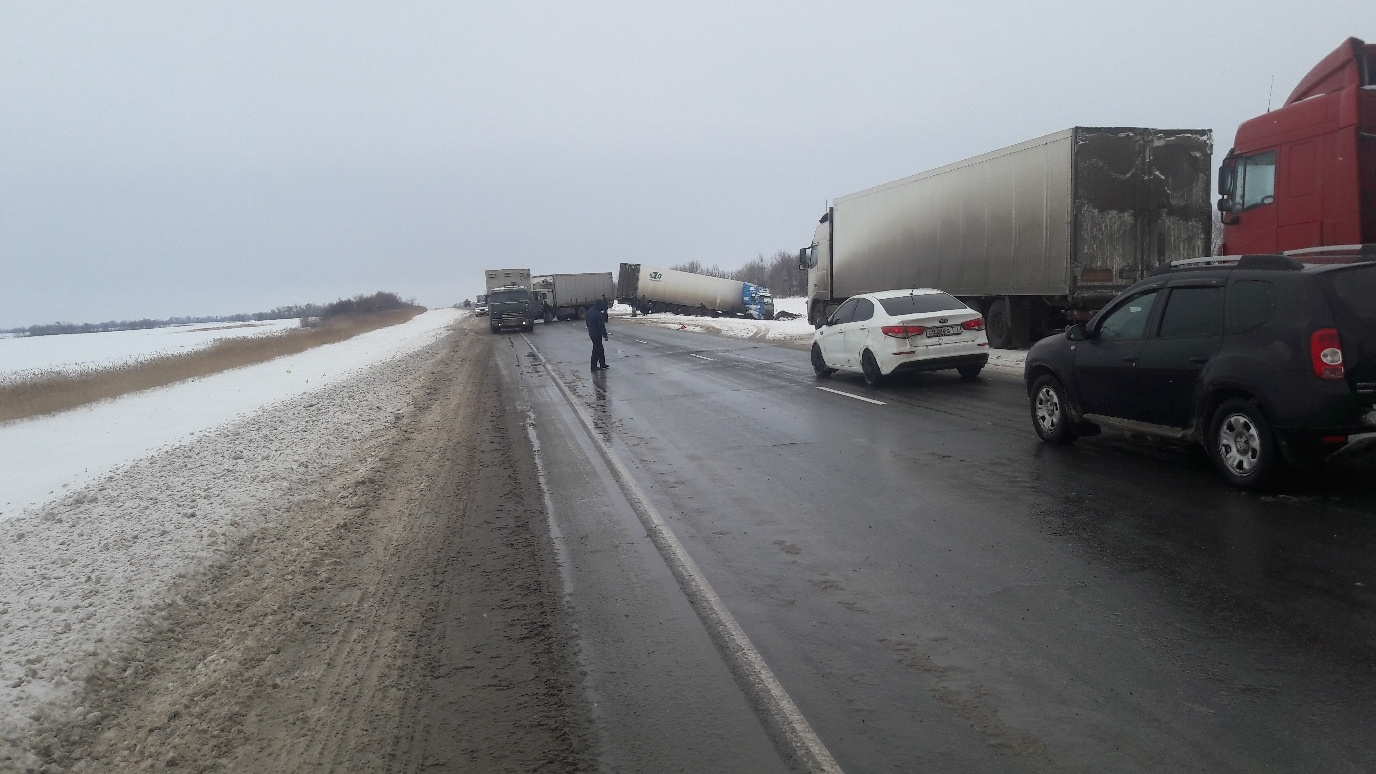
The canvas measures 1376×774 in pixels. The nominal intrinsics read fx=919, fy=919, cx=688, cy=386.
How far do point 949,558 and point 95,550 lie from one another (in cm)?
648

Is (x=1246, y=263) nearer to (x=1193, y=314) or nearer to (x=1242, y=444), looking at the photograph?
(x=1193, y=314)

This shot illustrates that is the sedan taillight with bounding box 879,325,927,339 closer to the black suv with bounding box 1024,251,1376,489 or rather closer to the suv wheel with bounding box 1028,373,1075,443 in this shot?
the suv wheel with bounding box 1028,373,1075,443

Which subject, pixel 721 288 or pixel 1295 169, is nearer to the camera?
pixel 1295 169

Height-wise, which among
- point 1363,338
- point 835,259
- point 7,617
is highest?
point 835,259

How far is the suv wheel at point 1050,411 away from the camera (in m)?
9.39

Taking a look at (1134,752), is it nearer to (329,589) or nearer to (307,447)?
(329,589)

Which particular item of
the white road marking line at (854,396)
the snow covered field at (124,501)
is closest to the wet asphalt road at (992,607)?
the snow covered field at (124,501)

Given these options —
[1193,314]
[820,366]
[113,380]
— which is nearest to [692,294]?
[113,380]

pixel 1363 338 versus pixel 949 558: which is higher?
pixel 1363 338

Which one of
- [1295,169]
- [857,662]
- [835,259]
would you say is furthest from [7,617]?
[835,259]

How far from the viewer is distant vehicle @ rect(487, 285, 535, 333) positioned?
50.0 m

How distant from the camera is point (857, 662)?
4.42 m

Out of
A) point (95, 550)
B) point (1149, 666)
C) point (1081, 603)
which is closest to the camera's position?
point (1149, 666)

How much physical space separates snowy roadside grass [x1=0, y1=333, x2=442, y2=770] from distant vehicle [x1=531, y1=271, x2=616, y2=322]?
5145 centimetres
